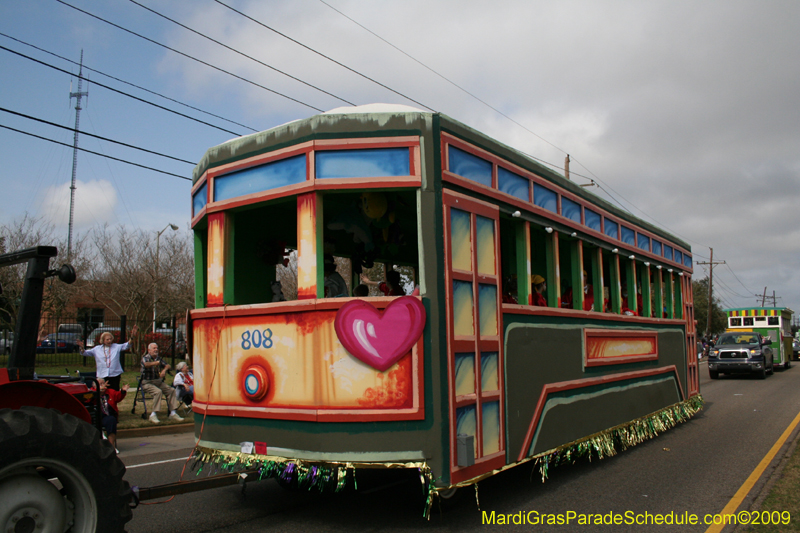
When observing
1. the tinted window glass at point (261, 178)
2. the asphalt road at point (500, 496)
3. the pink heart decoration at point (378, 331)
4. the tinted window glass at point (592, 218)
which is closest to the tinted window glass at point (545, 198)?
the tinted window glass at point (592, 218)

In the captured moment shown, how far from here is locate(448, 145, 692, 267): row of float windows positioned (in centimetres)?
496

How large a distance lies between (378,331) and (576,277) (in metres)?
3.53

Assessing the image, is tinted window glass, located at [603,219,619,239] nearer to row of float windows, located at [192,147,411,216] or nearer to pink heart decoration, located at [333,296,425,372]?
row of float windows, located at [192,147,411,216]

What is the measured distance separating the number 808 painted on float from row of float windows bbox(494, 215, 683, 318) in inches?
63.6

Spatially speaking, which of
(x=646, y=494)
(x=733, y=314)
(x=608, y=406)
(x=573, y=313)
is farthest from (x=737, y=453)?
(x=733, y=314)

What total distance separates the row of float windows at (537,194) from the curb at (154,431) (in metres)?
7.86

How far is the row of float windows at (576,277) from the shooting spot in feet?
20.5

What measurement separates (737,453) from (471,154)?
591cm

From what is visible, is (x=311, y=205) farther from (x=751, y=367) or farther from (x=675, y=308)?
(x=751, y=367)

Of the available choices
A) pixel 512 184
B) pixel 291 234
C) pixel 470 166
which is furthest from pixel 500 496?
pixel 291 234

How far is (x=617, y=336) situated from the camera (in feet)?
25.2

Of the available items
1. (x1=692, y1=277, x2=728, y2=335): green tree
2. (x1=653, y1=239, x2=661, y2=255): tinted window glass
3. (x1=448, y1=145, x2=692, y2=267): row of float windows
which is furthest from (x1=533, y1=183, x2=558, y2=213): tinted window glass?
(x1=692, y1=277, x2=728, y2=335): green tree

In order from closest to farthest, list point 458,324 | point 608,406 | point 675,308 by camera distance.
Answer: point 458,324 → point 608,406 → point 675,308

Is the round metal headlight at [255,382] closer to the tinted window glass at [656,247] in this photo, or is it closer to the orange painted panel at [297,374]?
the orange painted panel at [297,374]
